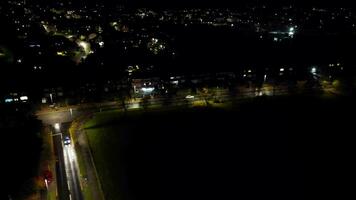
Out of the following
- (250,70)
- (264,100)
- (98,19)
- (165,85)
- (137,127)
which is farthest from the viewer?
(98,19)

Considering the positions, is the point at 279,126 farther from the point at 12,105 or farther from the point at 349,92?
the point at 12,105

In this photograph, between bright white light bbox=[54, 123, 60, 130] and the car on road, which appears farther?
bright white light bbox=[54, 123, 60, 130]

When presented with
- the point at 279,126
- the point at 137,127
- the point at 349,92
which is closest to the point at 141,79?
the point at 137,127

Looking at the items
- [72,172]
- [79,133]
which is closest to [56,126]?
[79,133]

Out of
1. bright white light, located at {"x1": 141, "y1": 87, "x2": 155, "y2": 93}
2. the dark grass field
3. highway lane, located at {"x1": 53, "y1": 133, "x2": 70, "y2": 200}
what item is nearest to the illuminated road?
highway lane, located at {"x1": 53, "y1": 133, "x2": 70, "y2": 200}

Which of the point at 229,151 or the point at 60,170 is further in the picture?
the point at 229,151

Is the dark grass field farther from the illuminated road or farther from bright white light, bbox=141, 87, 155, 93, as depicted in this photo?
bright white light, bbox=141, 87, 155, 93

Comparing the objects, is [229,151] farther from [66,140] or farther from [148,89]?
[148,89]

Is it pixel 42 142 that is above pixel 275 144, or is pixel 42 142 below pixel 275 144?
above
